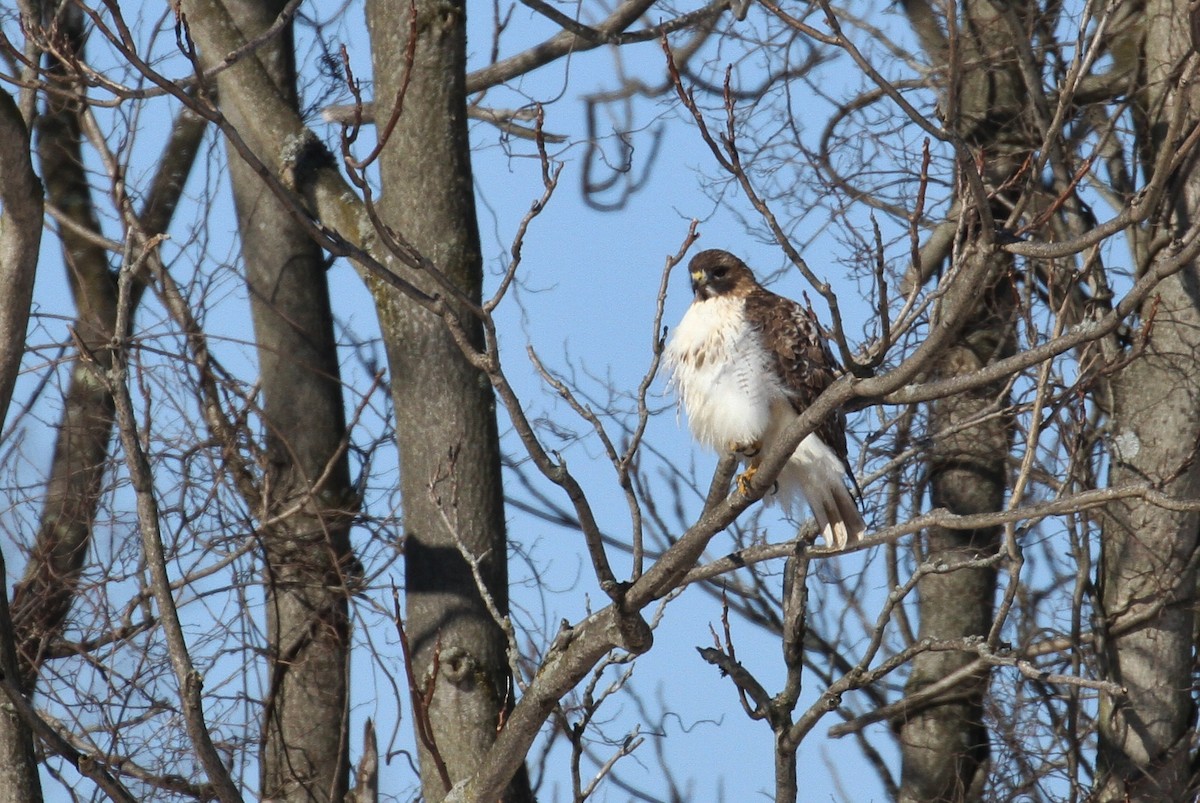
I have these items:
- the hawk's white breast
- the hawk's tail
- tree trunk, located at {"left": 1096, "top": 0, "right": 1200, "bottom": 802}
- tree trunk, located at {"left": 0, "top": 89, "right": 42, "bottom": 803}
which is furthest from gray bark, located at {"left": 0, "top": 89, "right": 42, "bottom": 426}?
tree trunk, located at {"left": 1096, "top": 0, "right": 1200, "bottom": 802}

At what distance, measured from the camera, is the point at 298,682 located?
5895 millimetres

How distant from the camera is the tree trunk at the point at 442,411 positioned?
4594 millimetres

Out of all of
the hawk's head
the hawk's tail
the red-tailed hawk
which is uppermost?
the hawk's head

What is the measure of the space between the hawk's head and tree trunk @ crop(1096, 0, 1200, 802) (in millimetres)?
2115

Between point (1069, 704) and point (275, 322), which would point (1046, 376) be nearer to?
point (1069, 704)

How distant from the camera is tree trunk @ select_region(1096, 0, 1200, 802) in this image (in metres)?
6.11

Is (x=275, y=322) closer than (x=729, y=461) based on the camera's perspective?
No

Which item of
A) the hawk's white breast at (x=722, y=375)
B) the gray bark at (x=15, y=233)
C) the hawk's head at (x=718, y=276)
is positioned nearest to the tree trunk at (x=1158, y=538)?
the hawk's head at (x=718, y=276)

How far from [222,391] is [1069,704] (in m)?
3.71

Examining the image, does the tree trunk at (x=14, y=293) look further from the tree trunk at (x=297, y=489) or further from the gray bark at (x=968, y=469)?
the gray bark at (x=968, y=469)

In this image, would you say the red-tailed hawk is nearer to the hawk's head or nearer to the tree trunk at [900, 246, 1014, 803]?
the hawk's head

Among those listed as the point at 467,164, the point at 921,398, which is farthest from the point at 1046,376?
the point at 467,164

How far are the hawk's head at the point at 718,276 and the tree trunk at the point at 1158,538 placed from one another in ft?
6.94

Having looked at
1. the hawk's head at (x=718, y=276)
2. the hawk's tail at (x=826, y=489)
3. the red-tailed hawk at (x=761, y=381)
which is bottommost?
the hawk's tail at (x=826, y=489)
